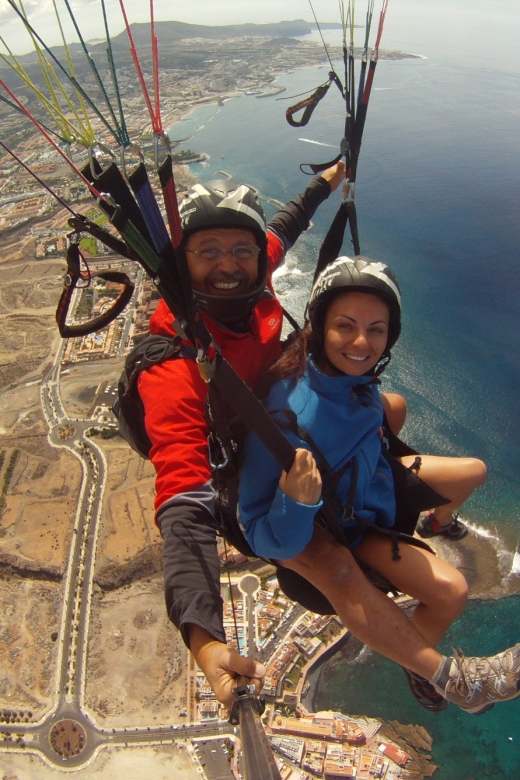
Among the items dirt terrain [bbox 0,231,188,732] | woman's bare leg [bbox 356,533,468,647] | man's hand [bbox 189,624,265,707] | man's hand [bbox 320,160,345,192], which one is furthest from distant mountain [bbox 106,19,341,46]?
man's hand [bbox 189,624,265,707]

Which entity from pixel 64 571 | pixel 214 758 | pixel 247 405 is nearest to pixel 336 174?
pixel 247 405

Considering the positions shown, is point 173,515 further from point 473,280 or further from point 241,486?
point 473,280

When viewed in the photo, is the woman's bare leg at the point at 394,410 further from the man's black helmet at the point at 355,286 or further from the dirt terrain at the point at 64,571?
the dirt terrain at the point at 64,571

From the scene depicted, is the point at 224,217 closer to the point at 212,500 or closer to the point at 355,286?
the point at 355,286

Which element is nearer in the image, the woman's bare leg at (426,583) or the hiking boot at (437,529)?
the woman's bare leg at (426,583)

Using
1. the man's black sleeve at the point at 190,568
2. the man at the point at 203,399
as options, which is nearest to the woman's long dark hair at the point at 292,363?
the man at the point at 203,399

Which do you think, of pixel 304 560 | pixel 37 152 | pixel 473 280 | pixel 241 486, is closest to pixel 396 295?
pixel 241 486
